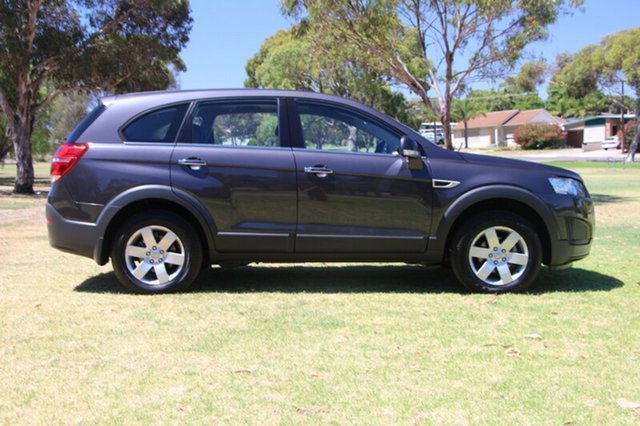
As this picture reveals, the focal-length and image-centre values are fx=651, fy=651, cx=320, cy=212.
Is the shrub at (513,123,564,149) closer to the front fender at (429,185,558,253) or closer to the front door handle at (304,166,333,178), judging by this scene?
the front fender at (429,185,558,253)

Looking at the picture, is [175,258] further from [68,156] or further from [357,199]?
[357,199]

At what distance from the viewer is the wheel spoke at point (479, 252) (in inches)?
230

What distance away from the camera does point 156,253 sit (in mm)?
5828

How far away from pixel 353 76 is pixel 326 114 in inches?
1158

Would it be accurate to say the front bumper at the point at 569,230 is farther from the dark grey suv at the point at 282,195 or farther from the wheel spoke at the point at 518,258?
the wheel spoke at the point at 518,258

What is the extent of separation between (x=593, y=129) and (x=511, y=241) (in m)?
74.7

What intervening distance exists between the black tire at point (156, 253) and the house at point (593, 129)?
67.7 meters

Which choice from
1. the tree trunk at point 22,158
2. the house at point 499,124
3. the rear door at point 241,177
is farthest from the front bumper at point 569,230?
the house at point 499,124

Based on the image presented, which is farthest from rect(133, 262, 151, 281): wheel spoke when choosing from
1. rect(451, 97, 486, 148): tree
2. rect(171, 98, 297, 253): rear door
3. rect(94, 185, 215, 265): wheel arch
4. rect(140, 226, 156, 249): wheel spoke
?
rect(451, 97, 486, 148): tree

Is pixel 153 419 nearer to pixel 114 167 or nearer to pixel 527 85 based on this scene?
pixel 114 167

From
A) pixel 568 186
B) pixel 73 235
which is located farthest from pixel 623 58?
pixel 73 235

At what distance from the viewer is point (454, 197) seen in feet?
19.0

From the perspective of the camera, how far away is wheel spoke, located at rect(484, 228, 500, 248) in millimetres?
5832

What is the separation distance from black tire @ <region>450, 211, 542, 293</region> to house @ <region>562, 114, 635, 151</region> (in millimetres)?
66387
